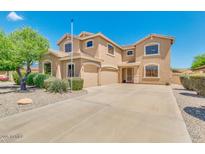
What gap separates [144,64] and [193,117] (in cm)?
1532

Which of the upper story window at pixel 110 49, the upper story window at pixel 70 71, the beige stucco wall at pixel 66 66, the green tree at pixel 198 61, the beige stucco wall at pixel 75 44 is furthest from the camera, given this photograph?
the green tree at pixel 198 61

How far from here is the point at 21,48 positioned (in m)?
10.1

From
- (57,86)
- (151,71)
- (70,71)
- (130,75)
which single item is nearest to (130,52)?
(130,75)

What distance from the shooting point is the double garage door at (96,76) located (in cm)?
1457

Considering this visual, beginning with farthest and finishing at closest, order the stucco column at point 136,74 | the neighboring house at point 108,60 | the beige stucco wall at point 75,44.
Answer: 1. the stucco column at point 136,74
2. the beige stucco wall at point 75,44
3. the neighboring house at point 108,60

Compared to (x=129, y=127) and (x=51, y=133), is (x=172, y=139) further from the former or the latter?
(x=51, y=133)

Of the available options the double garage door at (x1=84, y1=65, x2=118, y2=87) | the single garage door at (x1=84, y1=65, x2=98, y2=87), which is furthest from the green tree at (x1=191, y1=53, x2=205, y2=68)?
the single garage door at (x1=84, y1=65, x2=98, y2=87)

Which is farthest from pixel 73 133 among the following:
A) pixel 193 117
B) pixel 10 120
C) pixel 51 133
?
pixel 193 117

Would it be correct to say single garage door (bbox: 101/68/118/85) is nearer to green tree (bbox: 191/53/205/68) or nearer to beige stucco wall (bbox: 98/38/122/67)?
beige stucco wall (bbox: 98/38/122/67)

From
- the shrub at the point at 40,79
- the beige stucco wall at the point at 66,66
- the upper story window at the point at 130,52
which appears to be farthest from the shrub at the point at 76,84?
the upper story window at the point at 130,52

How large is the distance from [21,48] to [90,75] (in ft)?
25.1

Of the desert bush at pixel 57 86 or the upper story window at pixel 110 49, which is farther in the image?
the upper story window at pixel 110 49

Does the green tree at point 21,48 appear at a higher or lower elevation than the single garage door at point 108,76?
higher

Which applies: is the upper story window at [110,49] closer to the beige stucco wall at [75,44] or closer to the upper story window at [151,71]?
the beige stucco wall at [75,44]
